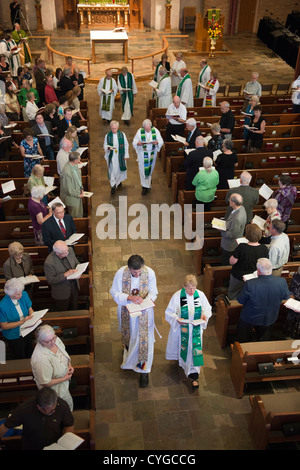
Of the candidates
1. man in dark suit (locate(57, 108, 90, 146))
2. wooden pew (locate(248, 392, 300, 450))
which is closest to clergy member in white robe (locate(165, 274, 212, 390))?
wooden pew (locate(248, 392, 300, 450))

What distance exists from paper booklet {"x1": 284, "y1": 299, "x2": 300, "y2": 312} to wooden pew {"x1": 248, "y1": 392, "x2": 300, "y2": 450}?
39.9 inches

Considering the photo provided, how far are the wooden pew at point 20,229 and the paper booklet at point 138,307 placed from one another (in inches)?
88.6

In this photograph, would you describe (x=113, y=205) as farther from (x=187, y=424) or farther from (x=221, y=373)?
(x=187, y=424)

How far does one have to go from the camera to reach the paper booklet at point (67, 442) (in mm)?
4371

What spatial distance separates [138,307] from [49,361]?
1.27 meters

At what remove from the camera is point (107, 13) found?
19.0 m

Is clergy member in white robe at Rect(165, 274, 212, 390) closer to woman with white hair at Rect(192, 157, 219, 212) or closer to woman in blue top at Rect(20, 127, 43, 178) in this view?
woman with white hair at Rect(192, 157, 219, 212)

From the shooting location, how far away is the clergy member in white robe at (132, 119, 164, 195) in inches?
369

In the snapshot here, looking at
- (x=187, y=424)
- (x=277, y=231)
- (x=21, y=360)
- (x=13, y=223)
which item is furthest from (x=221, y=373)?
(x=13, y=223)

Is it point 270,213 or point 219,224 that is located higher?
point 270,213

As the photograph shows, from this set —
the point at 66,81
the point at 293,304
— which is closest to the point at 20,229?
the point at 293,304

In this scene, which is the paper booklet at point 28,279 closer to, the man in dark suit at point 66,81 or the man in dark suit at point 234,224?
the man in dark suit at point 234,224

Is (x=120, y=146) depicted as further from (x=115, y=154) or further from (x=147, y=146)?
(x=147, y=146)

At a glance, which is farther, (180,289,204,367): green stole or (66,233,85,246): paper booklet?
(66,233,85,246): paper booklet
